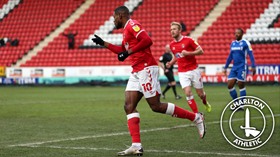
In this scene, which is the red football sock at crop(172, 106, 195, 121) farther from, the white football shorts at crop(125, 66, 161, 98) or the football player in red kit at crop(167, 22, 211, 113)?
the football player in red kit at crop(167, 22, 211, 113)

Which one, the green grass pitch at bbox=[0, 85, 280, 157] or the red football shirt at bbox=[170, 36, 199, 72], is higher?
the red football shirt at bbox=[170, 36, 199, 72]

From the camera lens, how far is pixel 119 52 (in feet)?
29.6

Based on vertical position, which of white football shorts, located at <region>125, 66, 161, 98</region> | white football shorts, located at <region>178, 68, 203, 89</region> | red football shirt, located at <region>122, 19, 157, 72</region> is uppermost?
red football shirt, located at <region>122, 19, 157, 72</region>

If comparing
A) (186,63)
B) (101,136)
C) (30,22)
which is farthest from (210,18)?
(101,136)

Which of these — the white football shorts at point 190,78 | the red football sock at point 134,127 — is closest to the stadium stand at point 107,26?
the white football shorts at point 190,78

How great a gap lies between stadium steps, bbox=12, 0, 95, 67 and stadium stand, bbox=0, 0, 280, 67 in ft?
1.02

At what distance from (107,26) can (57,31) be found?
3953mm

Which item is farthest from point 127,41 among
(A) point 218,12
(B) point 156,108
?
(A) point 218,12

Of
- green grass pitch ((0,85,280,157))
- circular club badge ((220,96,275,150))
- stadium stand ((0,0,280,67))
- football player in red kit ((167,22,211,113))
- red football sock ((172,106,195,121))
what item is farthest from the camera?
stadium stand ((0,0,280,67))

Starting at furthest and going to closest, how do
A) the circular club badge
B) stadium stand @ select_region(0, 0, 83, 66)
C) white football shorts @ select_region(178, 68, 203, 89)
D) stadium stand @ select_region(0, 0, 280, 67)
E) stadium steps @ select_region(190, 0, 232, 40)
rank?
stadium stand @ select_region(0, 0, 83, 66) < stadium steps @ select_region(190, 0, 232, 40) < stadium stand @ select_region(0, 0, 280, 67) < white football shorts @ select_region(178, 68, 203, 89) < the circular club badge

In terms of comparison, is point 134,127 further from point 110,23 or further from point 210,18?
point 110,23

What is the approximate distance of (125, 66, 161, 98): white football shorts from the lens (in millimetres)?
8781

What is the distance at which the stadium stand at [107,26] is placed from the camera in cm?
3631

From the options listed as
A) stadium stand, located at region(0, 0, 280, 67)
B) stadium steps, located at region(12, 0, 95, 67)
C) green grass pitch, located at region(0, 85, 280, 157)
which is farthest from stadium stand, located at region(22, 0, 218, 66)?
green grass pitch, located at region(0, 85, 280, 157)
